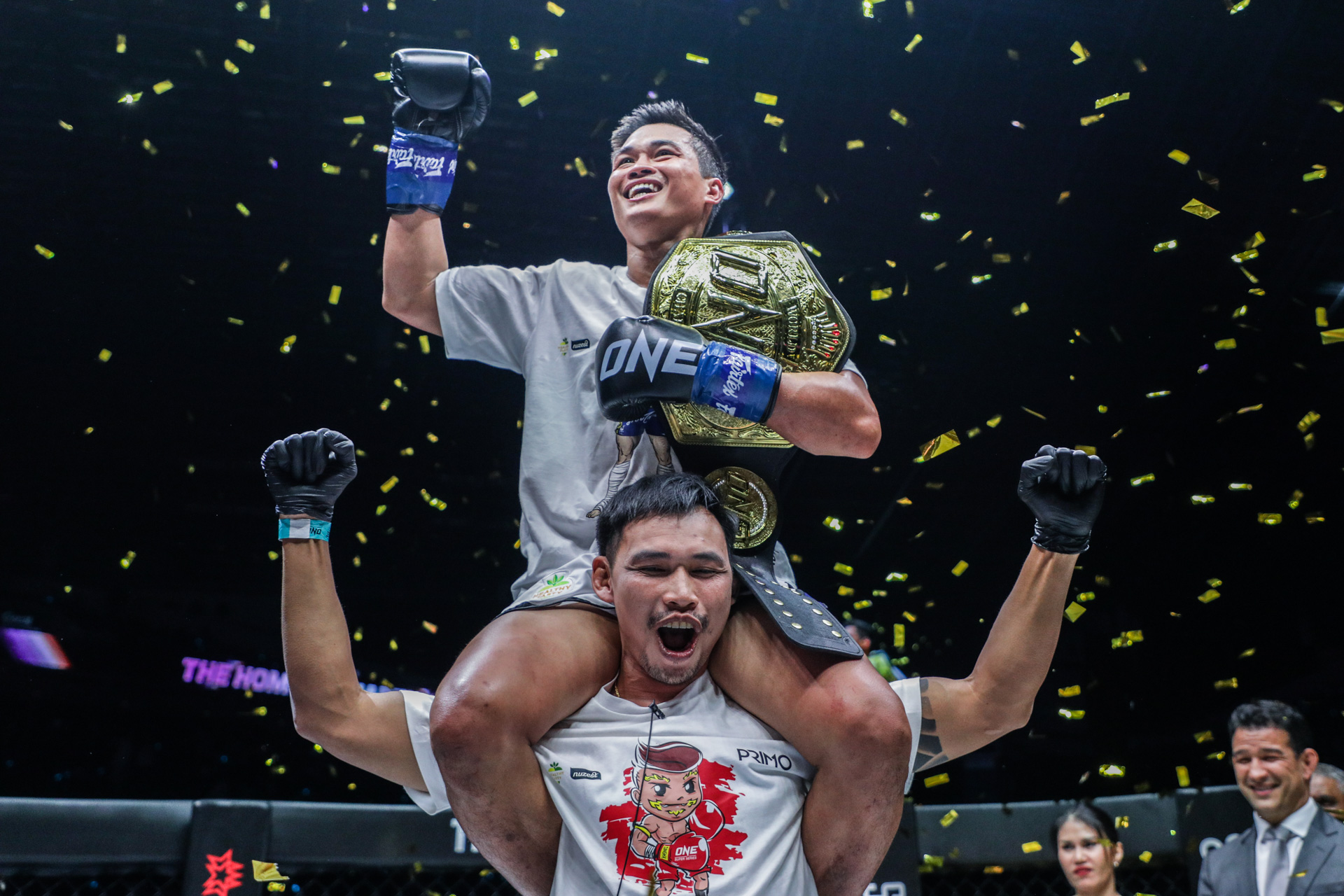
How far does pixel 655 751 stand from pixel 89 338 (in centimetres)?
373

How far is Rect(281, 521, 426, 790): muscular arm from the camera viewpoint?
1633 millimetres

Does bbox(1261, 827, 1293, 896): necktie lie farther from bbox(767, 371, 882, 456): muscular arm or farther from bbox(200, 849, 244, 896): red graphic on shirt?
bbox(200, 849, 244, 896): red graphic on shirt

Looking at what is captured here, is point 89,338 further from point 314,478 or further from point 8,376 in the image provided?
point 314,478

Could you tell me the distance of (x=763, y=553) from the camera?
5.91 ft

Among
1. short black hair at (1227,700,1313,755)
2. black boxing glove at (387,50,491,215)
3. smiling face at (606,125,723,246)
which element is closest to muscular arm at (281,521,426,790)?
black boxing glove at (387,50,491,215)

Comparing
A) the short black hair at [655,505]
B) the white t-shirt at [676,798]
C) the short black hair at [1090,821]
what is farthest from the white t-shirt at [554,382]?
the short black hair at [1090,821]

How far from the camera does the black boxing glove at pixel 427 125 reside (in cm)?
203

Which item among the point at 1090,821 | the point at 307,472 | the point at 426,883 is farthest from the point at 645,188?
the point at 1090,821

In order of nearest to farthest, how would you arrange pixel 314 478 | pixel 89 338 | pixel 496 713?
pixel 496 713, pixel 314 478, pixel 89 338

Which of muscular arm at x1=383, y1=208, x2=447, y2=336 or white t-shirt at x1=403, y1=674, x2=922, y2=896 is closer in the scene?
white t-shirt at x1=403, y1=674, x2=922, y2=896

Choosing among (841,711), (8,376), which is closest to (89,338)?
(8,376)

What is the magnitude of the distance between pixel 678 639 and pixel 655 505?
0.22 m

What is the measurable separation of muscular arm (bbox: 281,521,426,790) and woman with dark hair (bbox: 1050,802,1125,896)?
2.58 metres

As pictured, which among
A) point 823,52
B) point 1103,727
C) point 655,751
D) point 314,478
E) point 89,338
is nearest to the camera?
point 655,751
